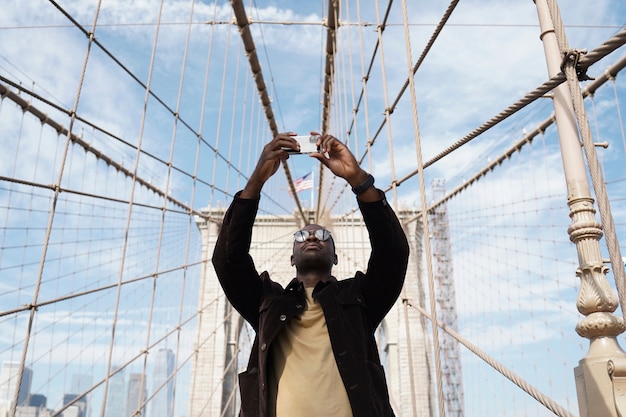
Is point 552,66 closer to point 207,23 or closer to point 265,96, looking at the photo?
point 207,23

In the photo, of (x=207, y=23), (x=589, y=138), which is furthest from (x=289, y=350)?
(x=207, y=23)

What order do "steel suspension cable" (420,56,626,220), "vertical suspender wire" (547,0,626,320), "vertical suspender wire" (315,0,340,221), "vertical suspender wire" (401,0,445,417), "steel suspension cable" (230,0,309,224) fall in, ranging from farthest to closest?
"vertical suspender wire" (315,0,340,221), "steel suspension cable" (230,0,309,224), "steel suspension cable" (420,56,626,220), "vertical suspender wire" (401,0,445,417), "vertical suspender wire" (547,0,626,320)

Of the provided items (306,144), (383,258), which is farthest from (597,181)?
(306,144)

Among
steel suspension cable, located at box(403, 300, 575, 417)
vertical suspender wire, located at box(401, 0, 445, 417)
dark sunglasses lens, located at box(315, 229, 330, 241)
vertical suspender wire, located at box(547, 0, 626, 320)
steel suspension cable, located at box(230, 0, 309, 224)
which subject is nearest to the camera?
vertical suspender wire, located at box(547, 0, 626, 320)

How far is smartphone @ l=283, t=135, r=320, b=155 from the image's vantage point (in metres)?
1.10

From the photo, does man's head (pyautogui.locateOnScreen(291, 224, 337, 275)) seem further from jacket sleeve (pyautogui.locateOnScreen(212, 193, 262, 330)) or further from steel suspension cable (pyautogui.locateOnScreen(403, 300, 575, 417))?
steel suspension cable (pyautogui.locateOnScreen(403, 300, 575, 417))

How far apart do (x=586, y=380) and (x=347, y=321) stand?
44cm

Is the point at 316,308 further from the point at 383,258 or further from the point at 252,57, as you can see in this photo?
the point at 252,57

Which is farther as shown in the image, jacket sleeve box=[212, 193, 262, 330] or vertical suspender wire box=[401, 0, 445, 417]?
vertical suspender wire box=[401, 0, 445, 417]

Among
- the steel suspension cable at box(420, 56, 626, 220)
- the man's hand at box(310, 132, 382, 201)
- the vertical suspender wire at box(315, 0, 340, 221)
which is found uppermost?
the vertical suspender wire at box(315, 0, 340, 221)

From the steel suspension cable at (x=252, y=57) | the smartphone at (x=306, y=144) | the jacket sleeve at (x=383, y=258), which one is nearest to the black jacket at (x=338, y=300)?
the jacket sleeve at (x=383, y=258)

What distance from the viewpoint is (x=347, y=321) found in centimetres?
106

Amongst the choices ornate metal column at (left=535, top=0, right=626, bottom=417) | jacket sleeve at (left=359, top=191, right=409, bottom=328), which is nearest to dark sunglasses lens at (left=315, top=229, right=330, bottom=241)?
jacket sleeve at (left=359, top=191, right=409, bottom=328)

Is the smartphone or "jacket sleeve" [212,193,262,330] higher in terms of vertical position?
the smartphone
